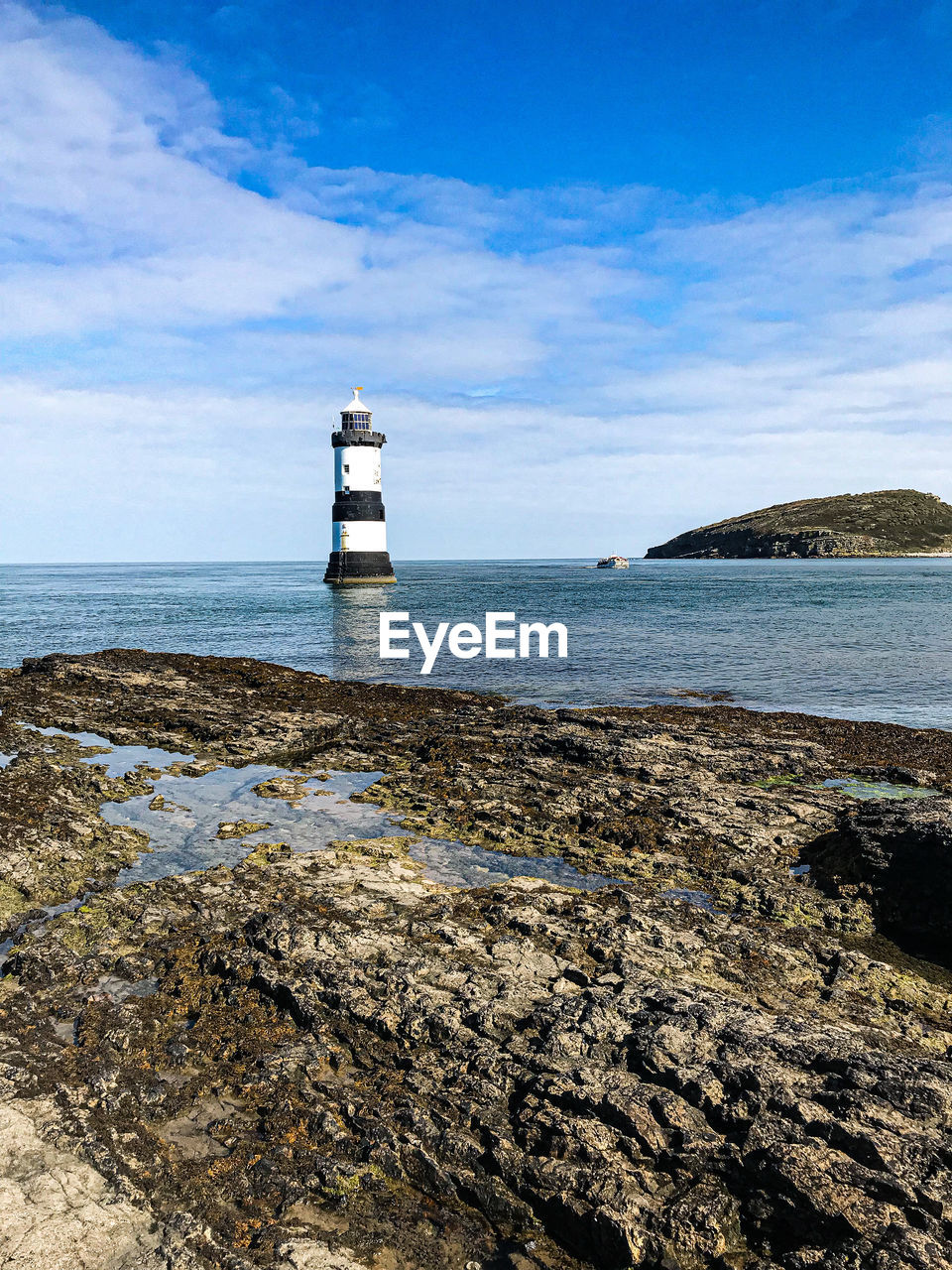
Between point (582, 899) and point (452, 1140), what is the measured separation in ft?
12.2

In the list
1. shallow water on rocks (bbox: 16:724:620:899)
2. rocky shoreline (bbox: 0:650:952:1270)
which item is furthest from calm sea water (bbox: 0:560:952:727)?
rocky shoreline (bbox: 0:650:952:1270)

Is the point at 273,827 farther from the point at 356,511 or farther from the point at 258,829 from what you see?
the point at 356,511

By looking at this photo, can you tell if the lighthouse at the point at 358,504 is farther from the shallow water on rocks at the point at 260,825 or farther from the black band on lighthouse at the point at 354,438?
the shallow water on rocks at the point at 260,825

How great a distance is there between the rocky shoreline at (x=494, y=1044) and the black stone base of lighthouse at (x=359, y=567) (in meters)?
55.4

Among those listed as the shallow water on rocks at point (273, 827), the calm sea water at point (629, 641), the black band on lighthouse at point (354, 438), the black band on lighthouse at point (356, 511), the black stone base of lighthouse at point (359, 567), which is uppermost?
the black band on lighthouse at point (354, 438)

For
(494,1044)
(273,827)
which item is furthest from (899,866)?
(273,827)

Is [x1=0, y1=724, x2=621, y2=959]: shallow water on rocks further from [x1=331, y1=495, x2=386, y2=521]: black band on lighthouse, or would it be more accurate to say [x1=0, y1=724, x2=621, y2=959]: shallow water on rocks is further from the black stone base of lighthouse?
the black stone base of lighthouse

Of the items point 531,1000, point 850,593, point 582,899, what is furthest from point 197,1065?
point 850,593

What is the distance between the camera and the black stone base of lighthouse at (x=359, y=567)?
6612cm

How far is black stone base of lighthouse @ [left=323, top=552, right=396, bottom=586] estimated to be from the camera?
66.1 metres

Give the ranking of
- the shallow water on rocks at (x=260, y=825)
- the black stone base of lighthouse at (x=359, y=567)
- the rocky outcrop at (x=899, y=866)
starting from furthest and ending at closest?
the black stone base of lighthouse at (x=359, y=567)
the shallow water on rocks at (x=260, y=825)
the rocky outcrop at (x=899, y=866)

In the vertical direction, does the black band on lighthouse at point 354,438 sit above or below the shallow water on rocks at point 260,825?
above

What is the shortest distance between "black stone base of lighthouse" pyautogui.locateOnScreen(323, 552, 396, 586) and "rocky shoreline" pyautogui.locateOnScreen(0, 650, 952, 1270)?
55.4 metres

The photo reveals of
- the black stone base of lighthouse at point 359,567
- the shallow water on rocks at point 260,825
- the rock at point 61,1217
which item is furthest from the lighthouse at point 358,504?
the rock at point 61,1217
